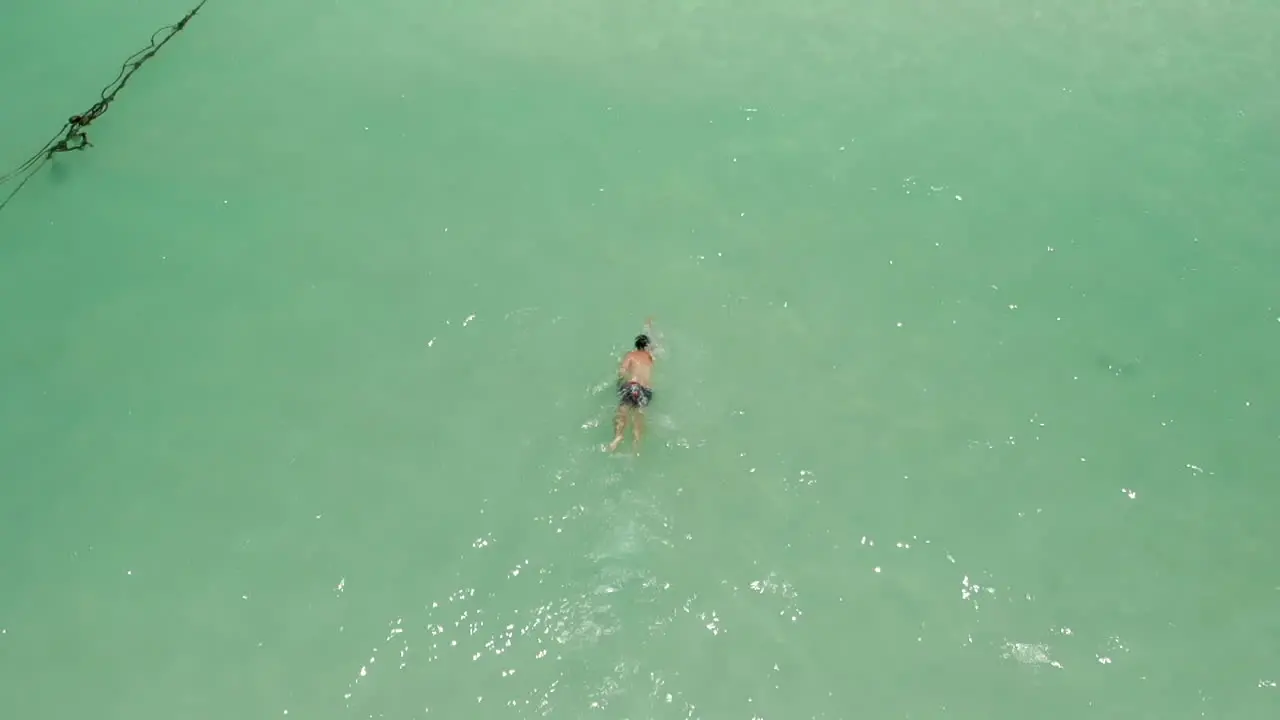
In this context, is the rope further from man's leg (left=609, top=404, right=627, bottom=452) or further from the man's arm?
man's leg (left=609, top=404, right=627, bottom=452)

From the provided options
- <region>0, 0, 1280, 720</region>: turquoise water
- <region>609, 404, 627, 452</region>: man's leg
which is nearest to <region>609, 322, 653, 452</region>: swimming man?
<region>609, 404, 627, 452</region>: man's leg

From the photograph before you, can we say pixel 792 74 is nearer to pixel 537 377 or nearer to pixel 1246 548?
pixel 537 377

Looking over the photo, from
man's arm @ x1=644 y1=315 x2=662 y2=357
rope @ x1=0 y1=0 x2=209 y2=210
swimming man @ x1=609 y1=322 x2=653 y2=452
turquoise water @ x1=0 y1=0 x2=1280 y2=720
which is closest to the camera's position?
turquoise water @ x1=0 y1=0 x2=1280 y2=720

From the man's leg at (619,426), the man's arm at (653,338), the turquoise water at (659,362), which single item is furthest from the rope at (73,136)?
the man's leg at (619,426)

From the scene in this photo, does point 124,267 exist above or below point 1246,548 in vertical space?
above

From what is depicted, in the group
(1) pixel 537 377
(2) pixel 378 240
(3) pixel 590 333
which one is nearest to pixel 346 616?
(1) pixel 537 377
